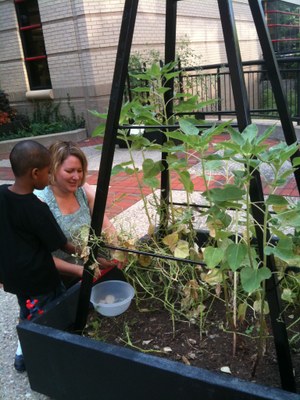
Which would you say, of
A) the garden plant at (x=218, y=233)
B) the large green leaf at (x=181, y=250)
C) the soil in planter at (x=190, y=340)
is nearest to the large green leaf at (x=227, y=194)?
the garden plant at (x=218, y=233)

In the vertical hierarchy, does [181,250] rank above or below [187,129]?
below

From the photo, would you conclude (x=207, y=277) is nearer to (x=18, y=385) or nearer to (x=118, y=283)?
(x=118, y=283)

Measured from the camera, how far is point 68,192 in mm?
2623

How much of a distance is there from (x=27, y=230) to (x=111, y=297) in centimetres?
58

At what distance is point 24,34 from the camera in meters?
9.35

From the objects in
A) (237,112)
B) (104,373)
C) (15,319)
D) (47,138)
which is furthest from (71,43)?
(104,373)

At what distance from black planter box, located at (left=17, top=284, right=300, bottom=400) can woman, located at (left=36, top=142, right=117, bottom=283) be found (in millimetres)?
598

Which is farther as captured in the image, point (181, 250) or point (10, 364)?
point (10, 364)

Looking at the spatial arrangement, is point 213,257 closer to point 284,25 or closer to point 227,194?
point 227,194

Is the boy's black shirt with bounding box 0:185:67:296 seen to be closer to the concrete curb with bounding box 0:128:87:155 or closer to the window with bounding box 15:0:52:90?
the concrete curb with bounding box 0:128:87:155

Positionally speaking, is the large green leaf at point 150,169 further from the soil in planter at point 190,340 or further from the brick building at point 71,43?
the brick building at point 71,43

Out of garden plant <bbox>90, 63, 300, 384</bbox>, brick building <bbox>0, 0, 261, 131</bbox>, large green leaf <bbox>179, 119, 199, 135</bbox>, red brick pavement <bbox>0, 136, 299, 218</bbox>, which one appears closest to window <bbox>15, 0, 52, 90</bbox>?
brick building <bbox>0, 0, 261, 131</bbox>

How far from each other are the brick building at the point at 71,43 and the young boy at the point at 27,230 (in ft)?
20.8

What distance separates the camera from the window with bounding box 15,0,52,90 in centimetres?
907
